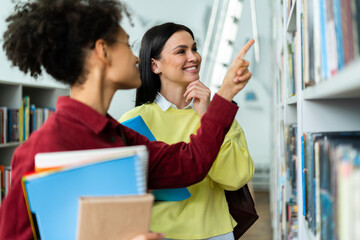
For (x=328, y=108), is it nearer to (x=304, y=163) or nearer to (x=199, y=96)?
(x=304, y=163)

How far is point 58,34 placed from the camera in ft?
3.25

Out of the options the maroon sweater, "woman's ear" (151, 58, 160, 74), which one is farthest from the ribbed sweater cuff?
"woman's ear" (151, 58, 160, 74)

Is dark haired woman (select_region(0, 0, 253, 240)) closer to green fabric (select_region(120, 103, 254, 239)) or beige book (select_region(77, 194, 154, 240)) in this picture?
beige book (select_region(77, 194, 154, 240))

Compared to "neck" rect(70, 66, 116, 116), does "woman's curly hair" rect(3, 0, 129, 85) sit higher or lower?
higher

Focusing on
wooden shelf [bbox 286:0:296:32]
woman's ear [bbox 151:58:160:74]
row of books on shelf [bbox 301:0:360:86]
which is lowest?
row of books on shelf [bbox 301:0:360:86]

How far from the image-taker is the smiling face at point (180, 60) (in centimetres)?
169

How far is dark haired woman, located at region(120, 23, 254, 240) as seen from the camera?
4.78 feet

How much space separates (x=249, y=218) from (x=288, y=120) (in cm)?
71

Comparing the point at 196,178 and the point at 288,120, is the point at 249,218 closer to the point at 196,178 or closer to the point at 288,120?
the point at 196,178

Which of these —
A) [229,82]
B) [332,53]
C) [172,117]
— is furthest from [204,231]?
[332,53]

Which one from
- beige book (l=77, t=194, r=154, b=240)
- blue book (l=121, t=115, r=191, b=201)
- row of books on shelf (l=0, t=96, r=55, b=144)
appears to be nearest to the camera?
beige book (l=77, t=194, r=154, b=240)

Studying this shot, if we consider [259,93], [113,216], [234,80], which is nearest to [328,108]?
[234,80]

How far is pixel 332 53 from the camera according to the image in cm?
74

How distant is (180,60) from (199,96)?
0.68 ft
